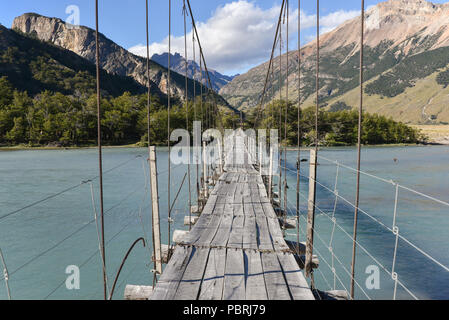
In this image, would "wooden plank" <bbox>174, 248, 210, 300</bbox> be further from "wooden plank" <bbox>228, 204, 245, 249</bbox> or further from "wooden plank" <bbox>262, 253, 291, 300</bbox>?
"wooden plank" <bbox>262, 253, 291, 300</bbox>

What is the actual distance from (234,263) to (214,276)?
12.5 inches

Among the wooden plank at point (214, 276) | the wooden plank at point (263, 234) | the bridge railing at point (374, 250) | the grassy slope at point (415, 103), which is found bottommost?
the bridge railing at point (374, 250)

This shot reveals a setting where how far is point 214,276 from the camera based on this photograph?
2500 mm

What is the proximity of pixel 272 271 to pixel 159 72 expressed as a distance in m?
118

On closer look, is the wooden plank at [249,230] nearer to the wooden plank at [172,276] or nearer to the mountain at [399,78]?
the wooden plank at [172,276]

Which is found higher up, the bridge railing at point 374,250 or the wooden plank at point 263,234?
the wooden plank at point 263,234

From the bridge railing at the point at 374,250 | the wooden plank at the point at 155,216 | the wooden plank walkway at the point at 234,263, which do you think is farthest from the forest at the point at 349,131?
the wooden plank at the point at 155,216

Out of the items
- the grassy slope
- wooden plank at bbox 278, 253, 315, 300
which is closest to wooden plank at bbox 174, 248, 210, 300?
wooden plank at bbox 278, 253, 315, 300

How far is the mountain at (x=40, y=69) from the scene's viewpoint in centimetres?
6197

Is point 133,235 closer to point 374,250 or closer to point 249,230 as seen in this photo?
point 249,230

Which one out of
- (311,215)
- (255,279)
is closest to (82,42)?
(311,215)

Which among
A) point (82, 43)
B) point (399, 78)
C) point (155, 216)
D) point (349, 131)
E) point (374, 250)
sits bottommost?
point (374, 250)

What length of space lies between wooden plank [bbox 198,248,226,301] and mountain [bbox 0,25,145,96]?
6220cm

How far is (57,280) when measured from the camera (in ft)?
20.4
